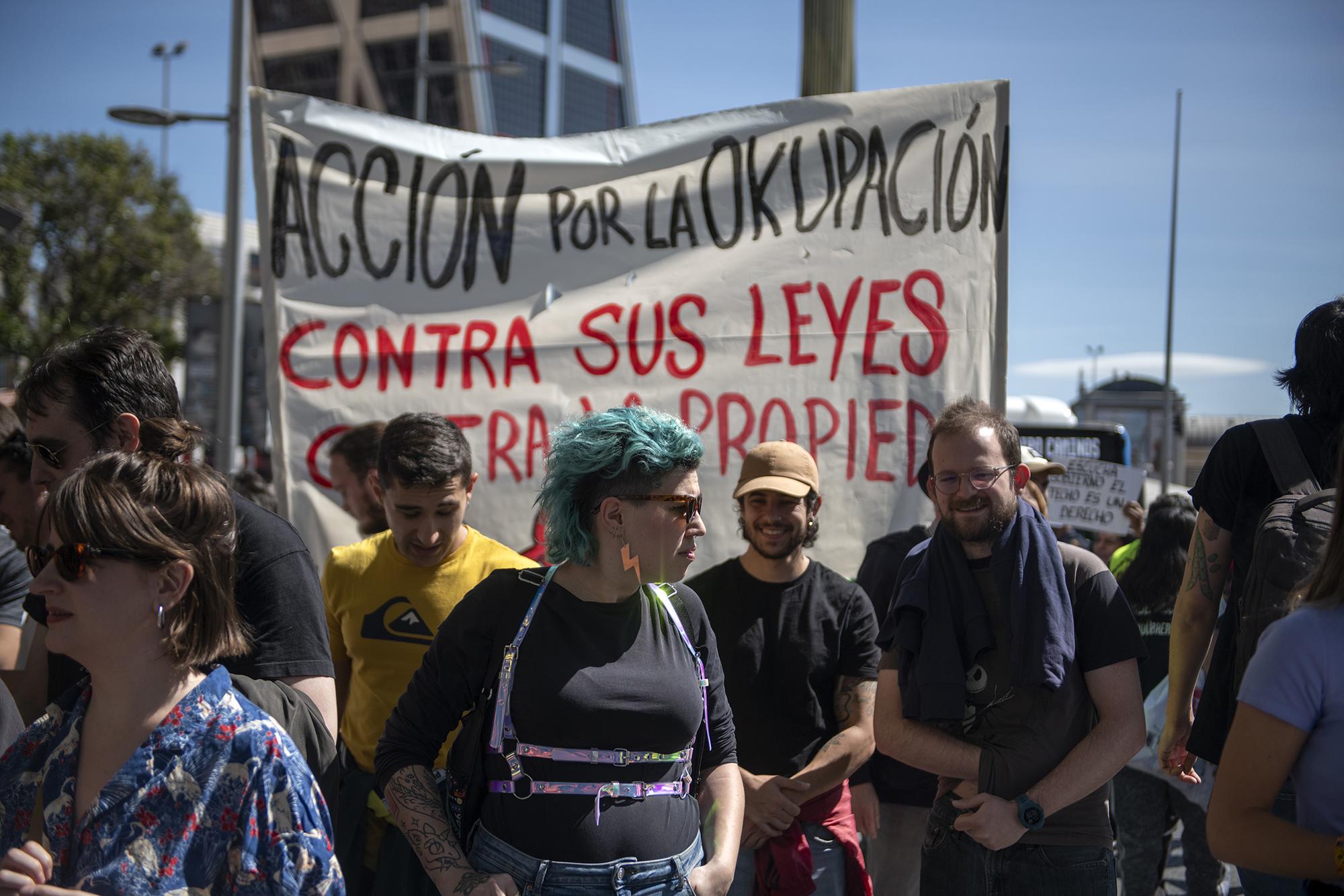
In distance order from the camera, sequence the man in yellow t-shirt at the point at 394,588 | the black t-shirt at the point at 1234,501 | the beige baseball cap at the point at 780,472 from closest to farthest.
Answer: the black t-shirt at the point at 1234,501 < the man in yellow t-shirt at the point at 394,588 < the beige baseball cap at the point at 780,472

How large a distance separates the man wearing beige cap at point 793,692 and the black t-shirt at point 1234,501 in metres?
0.95

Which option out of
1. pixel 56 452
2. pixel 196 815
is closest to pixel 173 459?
pixel 56 452

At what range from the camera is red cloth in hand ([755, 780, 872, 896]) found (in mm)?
3111

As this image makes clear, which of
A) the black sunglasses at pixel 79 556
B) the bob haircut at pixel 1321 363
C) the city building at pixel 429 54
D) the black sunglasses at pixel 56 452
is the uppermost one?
the city building at pixel 429 54

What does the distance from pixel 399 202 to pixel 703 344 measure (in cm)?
142

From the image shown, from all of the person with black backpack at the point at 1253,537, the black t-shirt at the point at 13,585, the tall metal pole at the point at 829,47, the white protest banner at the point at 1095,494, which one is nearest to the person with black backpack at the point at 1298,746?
A: the person with black backpack at the point at 1253,537

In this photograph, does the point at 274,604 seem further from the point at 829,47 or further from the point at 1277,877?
the point at 829,47

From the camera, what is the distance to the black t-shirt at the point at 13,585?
3.14 metres

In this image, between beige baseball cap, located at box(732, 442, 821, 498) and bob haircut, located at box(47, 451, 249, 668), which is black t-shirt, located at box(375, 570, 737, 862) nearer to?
bob haircut, located at box(47, 451, 249, 668)

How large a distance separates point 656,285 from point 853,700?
1961 millimetres

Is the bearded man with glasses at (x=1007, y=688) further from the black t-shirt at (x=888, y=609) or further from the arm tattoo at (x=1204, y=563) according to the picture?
the black t-shirt at (x=888, y=609)

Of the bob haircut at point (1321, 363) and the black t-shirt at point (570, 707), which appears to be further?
the bob haircut at point (1321, 363)

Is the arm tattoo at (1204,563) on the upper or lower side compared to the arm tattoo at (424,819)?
upper

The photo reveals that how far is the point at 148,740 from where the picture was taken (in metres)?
1.69
